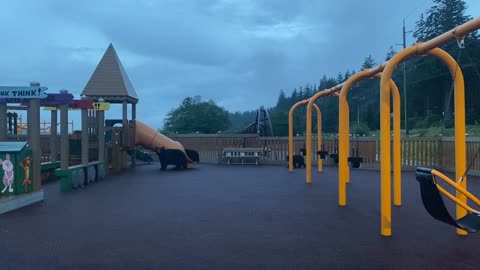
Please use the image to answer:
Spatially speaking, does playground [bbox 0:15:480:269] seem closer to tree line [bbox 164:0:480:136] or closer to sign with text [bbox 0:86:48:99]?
sign with text [bbox 0:86:48:99]

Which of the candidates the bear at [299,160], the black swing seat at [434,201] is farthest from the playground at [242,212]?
the bear at [299,160]

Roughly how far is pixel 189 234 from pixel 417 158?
13464mm

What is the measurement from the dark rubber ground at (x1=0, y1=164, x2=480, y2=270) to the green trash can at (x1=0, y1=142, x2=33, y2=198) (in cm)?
56

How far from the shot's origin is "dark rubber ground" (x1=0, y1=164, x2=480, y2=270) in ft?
15.9

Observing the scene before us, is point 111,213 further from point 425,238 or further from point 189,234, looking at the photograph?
point 425,238

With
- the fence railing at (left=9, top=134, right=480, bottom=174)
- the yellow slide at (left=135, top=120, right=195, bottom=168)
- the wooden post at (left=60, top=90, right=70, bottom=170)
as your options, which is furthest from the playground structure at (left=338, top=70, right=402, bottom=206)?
the yellow slide at (left=135, top=120, right=195, bottom=168)

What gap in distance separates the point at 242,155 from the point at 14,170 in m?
12.9

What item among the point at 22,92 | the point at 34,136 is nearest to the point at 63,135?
the point at 34,136

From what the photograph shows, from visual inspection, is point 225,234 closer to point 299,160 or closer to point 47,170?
point 47,170

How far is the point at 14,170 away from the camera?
8.74m

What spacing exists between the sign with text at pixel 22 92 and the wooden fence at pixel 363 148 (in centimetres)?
990

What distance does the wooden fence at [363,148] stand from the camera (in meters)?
16.2

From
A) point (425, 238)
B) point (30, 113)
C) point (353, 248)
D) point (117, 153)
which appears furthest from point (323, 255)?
point (117, 153)

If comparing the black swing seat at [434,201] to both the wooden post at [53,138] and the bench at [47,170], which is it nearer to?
the bench at [47,170]
